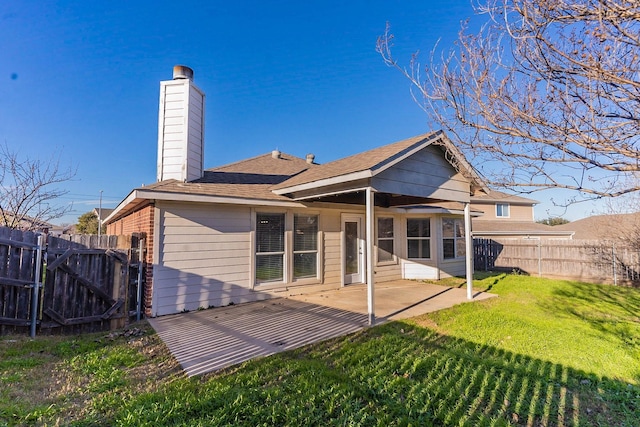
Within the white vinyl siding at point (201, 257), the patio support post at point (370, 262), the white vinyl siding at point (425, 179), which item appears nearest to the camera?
the patio support post at point (370, 262)

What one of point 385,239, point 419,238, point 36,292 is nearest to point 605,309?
point 419,238

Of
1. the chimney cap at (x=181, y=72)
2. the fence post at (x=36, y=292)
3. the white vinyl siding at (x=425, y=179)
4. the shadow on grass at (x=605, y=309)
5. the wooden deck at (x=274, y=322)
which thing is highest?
the chimney cap at (x=181, y=72)

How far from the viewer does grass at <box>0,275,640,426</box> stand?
2.79m

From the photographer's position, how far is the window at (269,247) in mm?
7691

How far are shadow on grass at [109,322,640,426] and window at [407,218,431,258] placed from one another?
718cm

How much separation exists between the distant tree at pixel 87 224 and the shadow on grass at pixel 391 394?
3472cm

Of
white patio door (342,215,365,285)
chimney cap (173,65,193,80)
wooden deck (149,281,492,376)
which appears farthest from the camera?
white patio door (342,215,365,285)

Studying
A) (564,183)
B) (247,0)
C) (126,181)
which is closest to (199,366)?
(564,183)

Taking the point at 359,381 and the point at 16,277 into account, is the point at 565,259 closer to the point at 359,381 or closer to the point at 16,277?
the point at 359,381

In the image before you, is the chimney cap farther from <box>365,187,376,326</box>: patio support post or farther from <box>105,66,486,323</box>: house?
<box>365,187,376,326</box>: patio support post

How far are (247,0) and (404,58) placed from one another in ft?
28.8

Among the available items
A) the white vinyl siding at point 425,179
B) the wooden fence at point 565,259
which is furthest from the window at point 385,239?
the wooden fence at point 565,259

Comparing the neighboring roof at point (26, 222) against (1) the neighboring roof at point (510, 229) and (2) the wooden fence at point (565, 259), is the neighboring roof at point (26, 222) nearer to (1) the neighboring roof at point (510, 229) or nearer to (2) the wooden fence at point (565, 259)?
(2) the wooden fence at point (565, 259)

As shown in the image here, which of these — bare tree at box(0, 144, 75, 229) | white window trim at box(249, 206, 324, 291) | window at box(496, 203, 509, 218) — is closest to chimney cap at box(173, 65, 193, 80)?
white window trim at box(249, 206, 324, 291)
